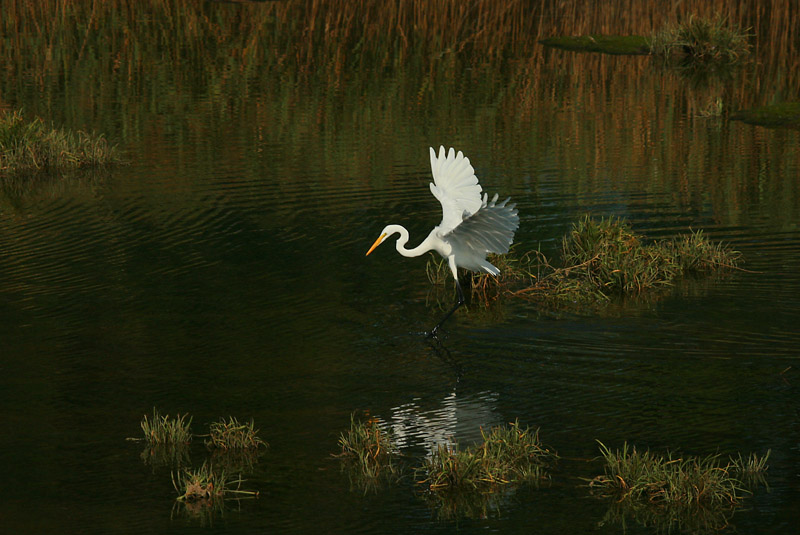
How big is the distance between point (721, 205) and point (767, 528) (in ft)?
27.0

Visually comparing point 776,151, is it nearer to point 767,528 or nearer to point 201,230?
point 201,230

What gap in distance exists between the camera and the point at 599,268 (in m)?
11.4

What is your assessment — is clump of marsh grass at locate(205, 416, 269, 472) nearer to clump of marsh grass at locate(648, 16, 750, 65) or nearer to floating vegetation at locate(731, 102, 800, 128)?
floating vegetation at locate(731, 102, 800, 128)

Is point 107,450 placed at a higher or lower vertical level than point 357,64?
lower

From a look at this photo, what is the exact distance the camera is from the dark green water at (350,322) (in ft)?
23.9

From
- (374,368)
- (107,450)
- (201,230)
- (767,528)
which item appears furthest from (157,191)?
(767,528)

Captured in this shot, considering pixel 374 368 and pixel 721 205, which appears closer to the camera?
pixel 374 368

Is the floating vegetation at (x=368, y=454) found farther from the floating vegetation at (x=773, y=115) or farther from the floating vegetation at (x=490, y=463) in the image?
the floating vegetation at (x=773, y=115)

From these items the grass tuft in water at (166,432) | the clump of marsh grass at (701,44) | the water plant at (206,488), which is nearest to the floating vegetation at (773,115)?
the clump of marsh grass at (701,44)

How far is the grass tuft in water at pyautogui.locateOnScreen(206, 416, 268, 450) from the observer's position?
7.75m

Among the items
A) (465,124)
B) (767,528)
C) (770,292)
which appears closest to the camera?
(767,528)

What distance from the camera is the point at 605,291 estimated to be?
11305mm

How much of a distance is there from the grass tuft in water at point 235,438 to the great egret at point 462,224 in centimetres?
247

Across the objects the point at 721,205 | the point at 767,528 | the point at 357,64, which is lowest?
the point at 767,528
